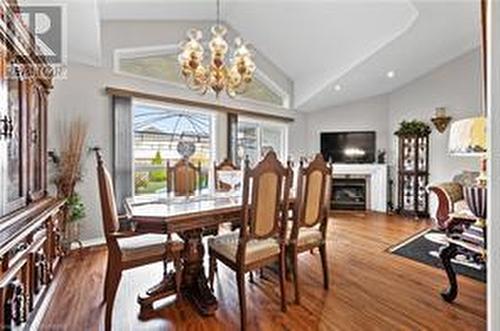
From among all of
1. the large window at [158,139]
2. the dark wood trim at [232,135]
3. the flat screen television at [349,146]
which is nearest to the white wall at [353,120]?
the flat screen television at [349,146]

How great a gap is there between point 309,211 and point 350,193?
5.18 m

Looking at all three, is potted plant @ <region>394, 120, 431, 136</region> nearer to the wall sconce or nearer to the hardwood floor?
the wall sconce

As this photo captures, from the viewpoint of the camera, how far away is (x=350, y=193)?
770 centimetres

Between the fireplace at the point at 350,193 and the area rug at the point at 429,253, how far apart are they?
227cm

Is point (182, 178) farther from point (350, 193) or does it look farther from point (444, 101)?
point (444, 101)

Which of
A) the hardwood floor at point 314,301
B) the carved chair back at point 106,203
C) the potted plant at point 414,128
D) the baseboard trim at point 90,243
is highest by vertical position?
the potted plant at point 414,128

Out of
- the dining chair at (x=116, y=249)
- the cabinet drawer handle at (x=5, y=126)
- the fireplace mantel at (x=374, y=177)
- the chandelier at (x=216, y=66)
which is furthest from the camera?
the fireplace mantel at (x=374, y=177)

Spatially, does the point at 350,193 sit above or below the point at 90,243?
above

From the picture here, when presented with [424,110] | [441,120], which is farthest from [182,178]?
[424,110]

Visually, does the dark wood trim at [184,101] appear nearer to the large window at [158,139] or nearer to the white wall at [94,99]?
the white wall at [94,99]

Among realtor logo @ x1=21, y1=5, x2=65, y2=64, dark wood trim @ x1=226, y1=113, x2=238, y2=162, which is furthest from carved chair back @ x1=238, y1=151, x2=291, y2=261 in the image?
dark wood trim @ x1=226, y1=113, x2=238, y2=162

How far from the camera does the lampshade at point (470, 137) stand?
8.21ft

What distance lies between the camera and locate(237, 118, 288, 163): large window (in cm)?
670

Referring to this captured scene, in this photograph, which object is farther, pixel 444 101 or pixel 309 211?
pixel 444 101
